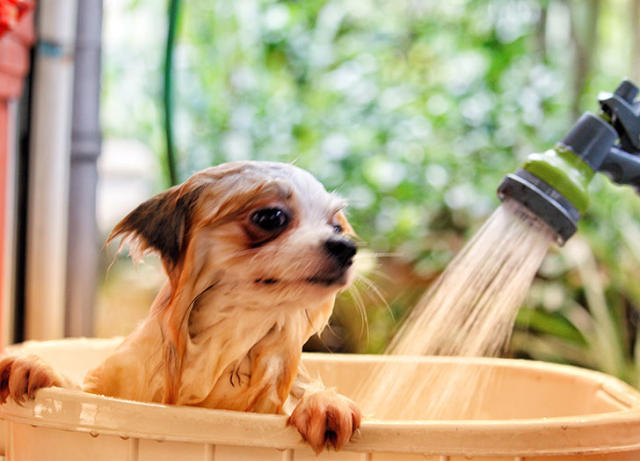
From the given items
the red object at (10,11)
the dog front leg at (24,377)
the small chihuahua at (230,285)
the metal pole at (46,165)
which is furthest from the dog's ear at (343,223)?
the metal pole at (46,165)

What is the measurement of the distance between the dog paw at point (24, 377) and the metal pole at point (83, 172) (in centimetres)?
107

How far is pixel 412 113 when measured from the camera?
216 centimetres

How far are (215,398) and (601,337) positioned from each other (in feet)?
4.74

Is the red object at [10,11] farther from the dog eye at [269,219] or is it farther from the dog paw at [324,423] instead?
the dog paw at [324,423]

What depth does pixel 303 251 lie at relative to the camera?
658 mm

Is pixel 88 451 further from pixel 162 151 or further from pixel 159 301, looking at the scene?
pixel 162 151

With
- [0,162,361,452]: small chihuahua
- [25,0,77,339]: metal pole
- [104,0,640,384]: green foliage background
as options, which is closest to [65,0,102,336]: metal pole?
[25,0,77,339]: metal pole

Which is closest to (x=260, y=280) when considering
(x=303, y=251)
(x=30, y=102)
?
(x=303, y=251)

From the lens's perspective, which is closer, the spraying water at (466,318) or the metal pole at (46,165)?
the spraying water at (466,318)

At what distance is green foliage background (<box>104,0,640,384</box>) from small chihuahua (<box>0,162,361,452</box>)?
3.67ft

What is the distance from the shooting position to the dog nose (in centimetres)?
66

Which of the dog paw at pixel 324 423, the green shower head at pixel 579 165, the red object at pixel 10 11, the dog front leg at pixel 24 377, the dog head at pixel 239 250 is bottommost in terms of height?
the dog front leg at pixel 24 377

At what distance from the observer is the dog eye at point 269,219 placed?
0.68 meters

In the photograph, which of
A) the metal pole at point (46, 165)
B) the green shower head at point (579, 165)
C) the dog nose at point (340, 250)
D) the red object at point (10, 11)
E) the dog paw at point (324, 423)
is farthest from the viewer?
the metal pole at point (46, 165)
